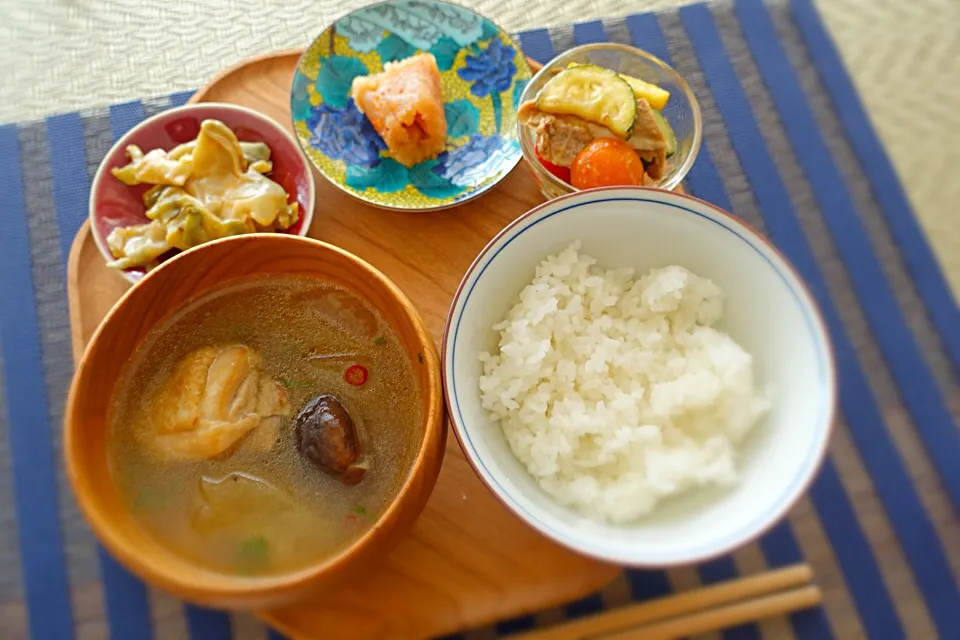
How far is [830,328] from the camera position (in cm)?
175

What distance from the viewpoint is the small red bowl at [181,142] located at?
4.78ft

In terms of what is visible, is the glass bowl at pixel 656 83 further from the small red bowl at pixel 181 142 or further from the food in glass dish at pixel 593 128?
the small red bowl at pixel 181 142

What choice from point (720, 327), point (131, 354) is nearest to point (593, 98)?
point (720, 327)

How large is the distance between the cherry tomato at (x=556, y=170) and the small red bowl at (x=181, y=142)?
1.61 ft

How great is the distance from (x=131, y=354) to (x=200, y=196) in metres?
0.44

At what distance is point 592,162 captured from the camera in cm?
135

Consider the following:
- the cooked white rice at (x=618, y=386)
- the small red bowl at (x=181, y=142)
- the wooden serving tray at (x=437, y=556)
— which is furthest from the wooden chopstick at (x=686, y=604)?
the small red bowl at (x=181, y=142)

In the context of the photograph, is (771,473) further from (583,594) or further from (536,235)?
(536,235)

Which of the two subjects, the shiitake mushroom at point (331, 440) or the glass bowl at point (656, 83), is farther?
the glass bowl at point (656, 83)

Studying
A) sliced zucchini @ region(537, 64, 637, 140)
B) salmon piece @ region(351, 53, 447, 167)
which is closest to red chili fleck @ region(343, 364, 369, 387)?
salmon piece @ region(351, 53, 447, 167)

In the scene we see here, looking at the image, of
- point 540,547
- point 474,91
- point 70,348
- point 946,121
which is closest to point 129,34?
point 70,348

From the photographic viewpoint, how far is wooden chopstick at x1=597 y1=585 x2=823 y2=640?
1.38 meters

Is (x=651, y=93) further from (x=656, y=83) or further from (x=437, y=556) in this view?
(x=437, y=556)

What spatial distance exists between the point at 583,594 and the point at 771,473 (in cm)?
41
